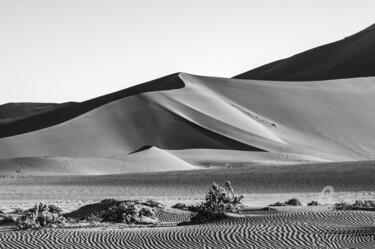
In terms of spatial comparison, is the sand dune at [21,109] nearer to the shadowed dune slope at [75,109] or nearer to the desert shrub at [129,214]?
the shadowed dune slope at [75,109]

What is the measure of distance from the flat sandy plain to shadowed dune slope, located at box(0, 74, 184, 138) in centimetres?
4357

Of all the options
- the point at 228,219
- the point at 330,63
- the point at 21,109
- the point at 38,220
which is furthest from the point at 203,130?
the point at 21,109

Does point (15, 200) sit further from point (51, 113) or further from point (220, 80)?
point (51, 113)

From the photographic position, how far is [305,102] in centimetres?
8256

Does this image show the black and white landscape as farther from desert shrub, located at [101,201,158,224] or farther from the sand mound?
the sand mound

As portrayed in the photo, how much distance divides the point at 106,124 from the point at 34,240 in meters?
58.0

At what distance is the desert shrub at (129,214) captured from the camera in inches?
846

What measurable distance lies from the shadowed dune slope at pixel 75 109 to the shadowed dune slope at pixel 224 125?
7.66 m

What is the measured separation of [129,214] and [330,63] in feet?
352

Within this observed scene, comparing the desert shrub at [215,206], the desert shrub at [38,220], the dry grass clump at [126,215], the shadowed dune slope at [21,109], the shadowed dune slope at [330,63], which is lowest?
the desert shrub at [38,220]

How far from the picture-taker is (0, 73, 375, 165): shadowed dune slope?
2667 inches

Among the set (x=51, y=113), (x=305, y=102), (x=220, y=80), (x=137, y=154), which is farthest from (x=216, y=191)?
(x=51, y=113)

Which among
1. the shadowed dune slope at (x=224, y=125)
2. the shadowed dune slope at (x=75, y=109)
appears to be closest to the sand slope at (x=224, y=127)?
the shadowed dune slope at (x=224, y=125)

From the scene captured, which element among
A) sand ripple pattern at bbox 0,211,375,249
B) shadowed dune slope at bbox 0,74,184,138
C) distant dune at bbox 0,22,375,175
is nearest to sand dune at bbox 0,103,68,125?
shadowed dune slope at bbox 0,74,184,138
